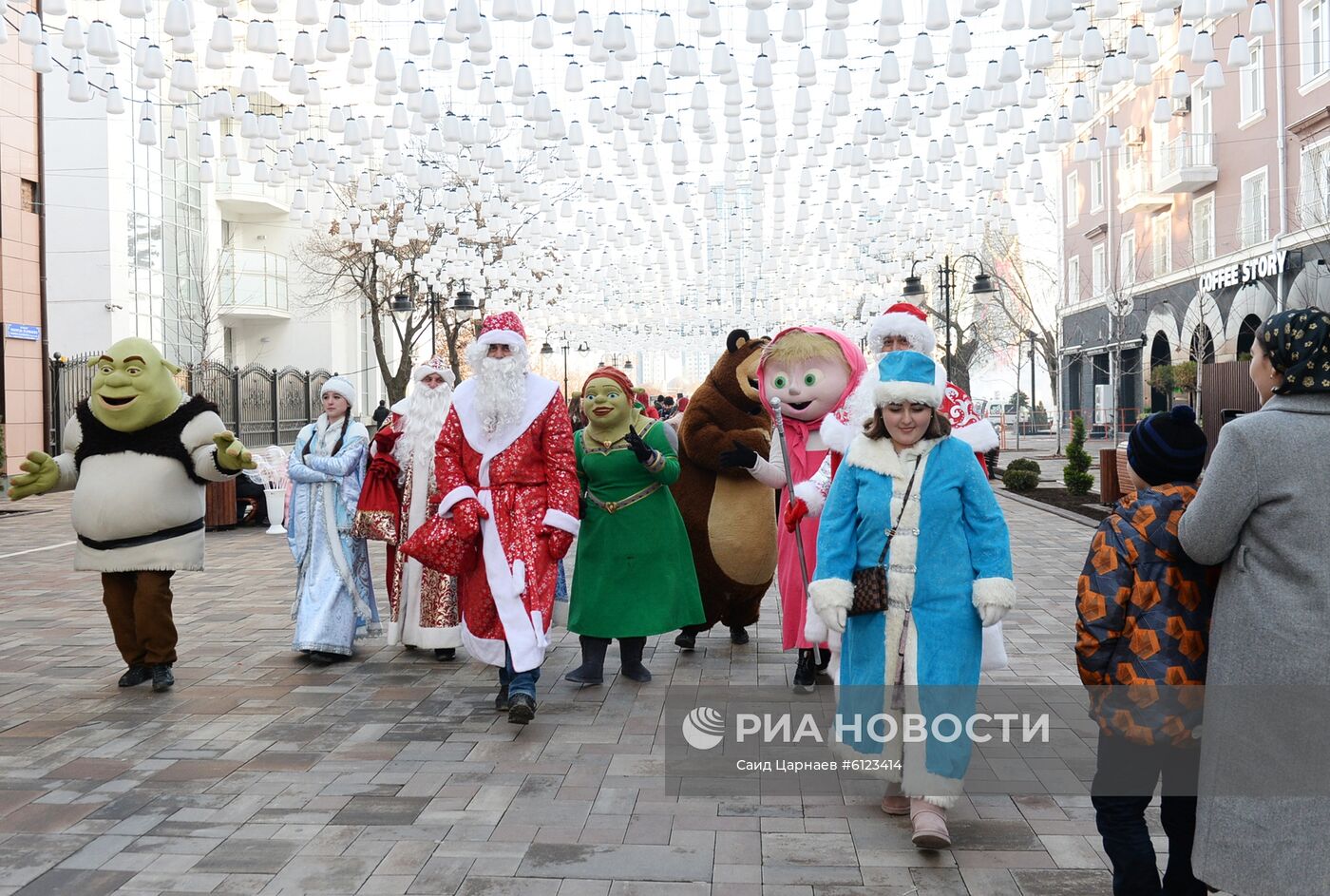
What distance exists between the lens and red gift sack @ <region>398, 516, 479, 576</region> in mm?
5602

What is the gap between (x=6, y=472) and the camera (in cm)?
2088

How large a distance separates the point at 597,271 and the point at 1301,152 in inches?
577

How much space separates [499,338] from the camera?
19.3 ft

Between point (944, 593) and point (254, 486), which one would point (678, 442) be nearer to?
point (944, 593)

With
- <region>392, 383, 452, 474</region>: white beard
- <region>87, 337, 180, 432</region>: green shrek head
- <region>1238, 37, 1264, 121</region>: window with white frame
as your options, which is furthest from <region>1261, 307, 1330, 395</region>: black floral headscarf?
<region>1238, 37, 1264, 121</region>: window with white frame

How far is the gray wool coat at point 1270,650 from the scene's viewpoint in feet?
9.19

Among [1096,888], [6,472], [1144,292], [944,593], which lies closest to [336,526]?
[944,593]

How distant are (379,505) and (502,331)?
1.70 metres

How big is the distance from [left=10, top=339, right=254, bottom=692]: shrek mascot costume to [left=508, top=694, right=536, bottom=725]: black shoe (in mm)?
2105

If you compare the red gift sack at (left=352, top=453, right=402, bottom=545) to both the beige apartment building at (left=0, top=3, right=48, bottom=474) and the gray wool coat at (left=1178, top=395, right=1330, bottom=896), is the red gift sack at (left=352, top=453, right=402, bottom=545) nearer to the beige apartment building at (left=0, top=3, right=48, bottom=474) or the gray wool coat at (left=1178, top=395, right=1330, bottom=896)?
the gray wool coat at (left=1178, top=395, right=1330, bottom=896)

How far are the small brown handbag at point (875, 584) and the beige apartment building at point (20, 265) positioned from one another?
65.9 ft

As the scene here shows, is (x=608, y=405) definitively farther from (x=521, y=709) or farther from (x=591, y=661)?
(x=521, y=709)

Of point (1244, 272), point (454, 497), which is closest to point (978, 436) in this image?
point (454, 497)

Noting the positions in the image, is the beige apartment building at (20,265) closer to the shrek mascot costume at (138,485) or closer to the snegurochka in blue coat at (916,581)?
the shrek mascot costume at (138,485)
